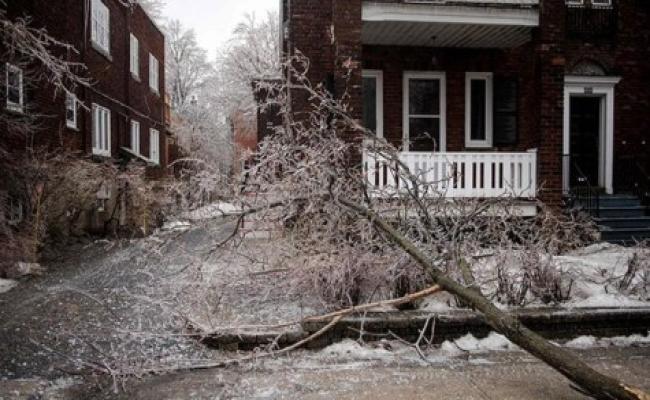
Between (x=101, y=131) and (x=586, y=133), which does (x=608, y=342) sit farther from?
(x=101, y=131)

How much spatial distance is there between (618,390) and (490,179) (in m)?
7.03

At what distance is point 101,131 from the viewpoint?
720 inches

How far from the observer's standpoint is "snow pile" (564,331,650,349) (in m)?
5.86

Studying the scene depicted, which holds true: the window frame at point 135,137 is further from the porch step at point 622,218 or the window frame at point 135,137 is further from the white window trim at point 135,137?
the porch step at point 622,218

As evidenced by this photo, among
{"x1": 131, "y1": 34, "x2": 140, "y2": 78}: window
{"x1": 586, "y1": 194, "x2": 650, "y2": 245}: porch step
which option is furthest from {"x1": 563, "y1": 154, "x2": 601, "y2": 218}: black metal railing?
{"x1": 131, "y1": 34, "x2": 140, "y2": 78}: window

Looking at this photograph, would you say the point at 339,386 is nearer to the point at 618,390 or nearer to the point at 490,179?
the point at 618,390

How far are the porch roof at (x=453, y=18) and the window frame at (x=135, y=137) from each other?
1281cm

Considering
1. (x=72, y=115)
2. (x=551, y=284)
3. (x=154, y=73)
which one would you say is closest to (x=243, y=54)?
(x=154, y=73)

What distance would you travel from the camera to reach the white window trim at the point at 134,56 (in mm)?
21828

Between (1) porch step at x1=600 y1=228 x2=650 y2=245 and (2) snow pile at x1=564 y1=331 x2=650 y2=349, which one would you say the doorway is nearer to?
(1) porch step at x1=600 y1=228 x2=650 y2=245

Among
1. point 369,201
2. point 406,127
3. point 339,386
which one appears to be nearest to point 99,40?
point 406,127

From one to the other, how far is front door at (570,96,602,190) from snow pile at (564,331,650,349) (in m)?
8.34

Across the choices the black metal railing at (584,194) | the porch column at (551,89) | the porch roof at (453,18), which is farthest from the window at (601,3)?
the black metal railing at (584,194)

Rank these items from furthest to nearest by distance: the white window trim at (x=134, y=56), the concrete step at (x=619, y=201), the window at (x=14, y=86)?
the white window trim at (x=134, y=56), the concrete step at (x=619, y=201), the window at (x=14, y=86)
